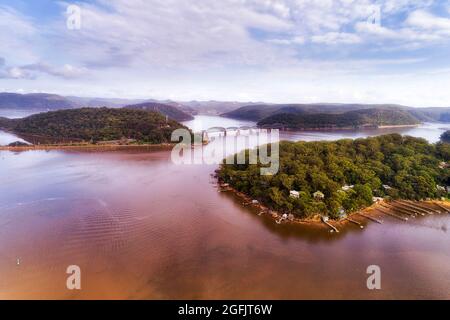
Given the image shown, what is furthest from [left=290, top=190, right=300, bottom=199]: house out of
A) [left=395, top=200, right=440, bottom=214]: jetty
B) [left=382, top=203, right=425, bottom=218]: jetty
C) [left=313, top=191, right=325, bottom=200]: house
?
[left=395, top=200, right=440, bottom=214]: jetty

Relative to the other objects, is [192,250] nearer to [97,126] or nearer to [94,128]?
[94,128]

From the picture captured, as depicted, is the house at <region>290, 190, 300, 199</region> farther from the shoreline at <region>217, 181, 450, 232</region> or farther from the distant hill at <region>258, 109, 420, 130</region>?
the distant hill at <region>258, 109, 420, 130</region>

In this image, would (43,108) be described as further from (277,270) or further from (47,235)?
(277,270)

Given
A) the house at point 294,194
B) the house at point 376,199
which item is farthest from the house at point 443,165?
the house at point 294,194

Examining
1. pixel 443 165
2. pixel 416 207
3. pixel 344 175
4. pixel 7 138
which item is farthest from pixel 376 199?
pixel 7 138
